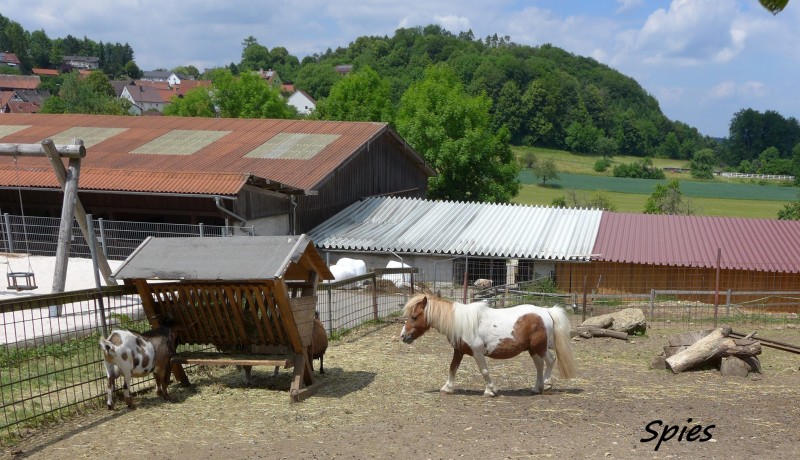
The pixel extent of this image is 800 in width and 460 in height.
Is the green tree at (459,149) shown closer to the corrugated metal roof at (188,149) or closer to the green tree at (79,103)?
the corrugated metal roof at (188,149)

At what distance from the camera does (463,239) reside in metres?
23.2

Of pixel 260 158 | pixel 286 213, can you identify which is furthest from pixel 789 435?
pixel 260 158

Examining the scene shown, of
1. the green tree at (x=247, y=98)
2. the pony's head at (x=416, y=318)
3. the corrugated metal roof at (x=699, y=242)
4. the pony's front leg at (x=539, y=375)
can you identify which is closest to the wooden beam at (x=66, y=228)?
the pony's head at (x=416, y=318)

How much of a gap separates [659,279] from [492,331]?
13.6 m

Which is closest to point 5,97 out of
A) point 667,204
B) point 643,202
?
point 643,202

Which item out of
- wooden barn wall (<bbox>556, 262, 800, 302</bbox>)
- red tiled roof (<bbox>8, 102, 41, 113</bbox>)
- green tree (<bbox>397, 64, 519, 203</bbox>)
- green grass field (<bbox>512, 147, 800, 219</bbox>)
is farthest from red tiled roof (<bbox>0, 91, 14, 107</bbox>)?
wooden barn wall (<bbox>556, 262, 800, 302</bbox>)

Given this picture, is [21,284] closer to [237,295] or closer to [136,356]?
[136,356]

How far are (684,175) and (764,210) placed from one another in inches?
1131

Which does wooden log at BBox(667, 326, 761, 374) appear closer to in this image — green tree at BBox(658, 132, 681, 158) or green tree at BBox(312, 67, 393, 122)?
green tree at BBox(312, 67, 393, 122)

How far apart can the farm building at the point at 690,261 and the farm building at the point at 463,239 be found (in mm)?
710

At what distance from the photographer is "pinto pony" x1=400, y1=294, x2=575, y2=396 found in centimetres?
938

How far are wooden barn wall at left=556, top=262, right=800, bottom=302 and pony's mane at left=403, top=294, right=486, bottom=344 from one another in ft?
39.3

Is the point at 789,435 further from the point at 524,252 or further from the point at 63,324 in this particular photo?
the point at 524,252

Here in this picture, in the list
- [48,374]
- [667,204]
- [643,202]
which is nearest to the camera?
[48,374]
